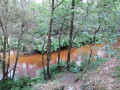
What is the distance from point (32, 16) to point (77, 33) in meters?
4.31

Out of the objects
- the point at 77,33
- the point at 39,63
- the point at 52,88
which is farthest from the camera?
the point at 39,63

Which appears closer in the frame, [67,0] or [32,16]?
[67,0]

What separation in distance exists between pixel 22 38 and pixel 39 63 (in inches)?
239

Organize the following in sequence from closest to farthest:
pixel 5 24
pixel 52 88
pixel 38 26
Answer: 1. pixel 52 88
2. pixel 5 24
3. pixel 38 26

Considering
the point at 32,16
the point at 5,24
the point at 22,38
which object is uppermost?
the point at 32,16

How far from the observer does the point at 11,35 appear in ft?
26.3

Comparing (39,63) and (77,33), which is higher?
(77,33)

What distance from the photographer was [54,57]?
1584cm

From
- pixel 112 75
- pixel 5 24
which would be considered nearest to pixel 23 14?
pixel 5 24

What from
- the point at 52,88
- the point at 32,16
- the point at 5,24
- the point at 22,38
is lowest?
the point at 52,88

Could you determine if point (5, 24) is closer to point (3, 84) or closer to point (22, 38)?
point (22, 38)

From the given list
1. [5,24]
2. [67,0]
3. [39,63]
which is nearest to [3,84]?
[5,24]

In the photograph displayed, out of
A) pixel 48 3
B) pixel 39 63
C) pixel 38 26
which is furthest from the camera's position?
pixel 39 63

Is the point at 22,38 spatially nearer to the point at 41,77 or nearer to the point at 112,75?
the point at 41,77
